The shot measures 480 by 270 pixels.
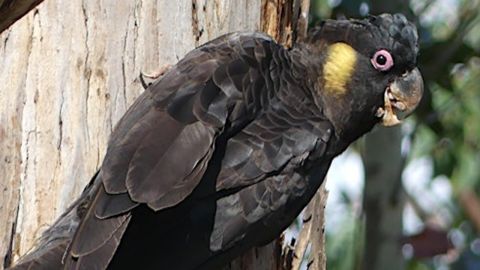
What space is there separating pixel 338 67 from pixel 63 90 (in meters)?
0.71

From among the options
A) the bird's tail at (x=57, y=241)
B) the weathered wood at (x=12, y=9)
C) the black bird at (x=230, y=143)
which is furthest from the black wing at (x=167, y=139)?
the weathered wood at (x=12, y=9)

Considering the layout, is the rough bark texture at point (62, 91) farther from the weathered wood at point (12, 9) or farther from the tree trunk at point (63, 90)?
the weathered wood at point (12, 9)

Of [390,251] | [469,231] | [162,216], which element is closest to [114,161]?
[162,216]

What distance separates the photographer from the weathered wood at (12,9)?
204 cm

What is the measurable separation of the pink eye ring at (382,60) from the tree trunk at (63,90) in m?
0.51

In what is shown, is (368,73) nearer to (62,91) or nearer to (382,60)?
(382,60)

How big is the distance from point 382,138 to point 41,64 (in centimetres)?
220

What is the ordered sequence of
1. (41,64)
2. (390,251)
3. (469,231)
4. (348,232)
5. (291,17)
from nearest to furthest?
1. (41,64)
2. (291,17)
3. (390,251)
4. (469,231)
5. (348,232)

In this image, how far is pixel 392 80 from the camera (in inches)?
118

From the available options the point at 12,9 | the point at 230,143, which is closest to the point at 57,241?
the point at 230,143

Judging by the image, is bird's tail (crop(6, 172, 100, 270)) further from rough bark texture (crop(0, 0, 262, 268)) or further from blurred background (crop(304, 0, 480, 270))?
blurred background (crop(304, 0, 480, 270))

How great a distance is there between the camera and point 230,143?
8.98 ft

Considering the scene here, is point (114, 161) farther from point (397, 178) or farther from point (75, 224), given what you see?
point (397, 178)

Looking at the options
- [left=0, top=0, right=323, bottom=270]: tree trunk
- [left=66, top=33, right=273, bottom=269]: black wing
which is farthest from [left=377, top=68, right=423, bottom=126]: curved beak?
[left=0, top=0, right=323, bottom=270]: tree trunk
